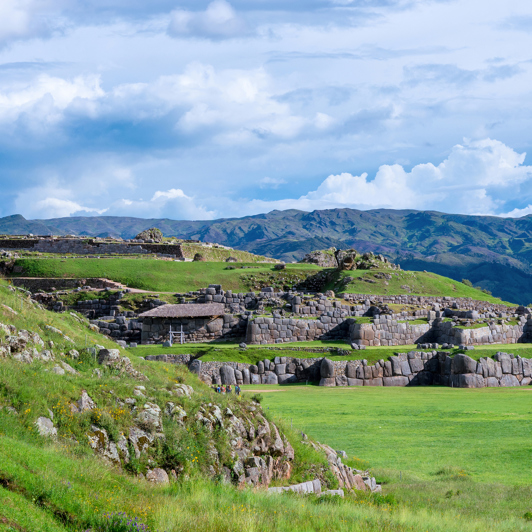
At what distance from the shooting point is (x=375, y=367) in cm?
3266

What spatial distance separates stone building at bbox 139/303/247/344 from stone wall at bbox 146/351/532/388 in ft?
20.9

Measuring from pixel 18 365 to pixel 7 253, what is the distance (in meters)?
52.9

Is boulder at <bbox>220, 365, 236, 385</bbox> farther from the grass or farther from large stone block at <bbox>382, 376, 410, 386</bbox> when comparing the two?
the grass

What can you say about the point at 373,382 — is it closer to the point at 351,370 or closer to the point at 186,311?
the point at 351,370

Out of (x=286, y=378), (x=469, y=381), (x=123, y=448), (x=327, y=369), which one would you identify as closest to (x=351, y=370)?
(x=327, y=369)

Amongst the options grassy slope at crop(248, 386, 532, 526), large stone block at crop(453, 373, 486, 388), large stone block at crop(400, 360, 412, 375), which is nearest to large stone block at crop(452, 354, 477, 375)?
large stone block at crop(453, 373, 486, 388)

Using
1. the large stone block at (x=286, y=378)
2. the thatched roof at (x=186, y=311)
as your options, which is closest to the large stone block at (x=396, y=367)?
the large stone block at (x=286, y=378)

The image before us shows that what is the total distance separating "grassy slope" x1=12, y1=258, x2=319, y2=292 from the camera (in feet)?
176

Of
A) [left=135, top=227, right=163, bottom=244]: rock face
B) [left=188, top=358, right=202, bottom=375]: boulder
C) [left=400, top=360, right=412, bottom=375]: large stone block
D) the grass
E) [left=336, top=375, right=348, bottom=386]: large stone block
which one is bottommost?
[left=336, top=375, right=348, bottom=386]: large stone block

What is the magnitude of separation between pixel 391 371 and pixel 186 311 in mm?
13332

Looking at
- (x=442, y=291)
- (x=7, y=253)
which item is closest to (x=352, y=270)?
(x=442, y=291)

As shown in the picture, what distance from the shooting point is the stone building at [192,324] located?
126 ft

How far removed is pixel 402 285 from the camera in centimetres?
5716

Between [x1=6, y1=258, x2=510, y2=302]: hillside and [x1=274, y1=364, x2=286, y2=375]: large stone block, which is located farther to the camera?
[x1=6, y1=258, x2=510, y2=302]: hillside
